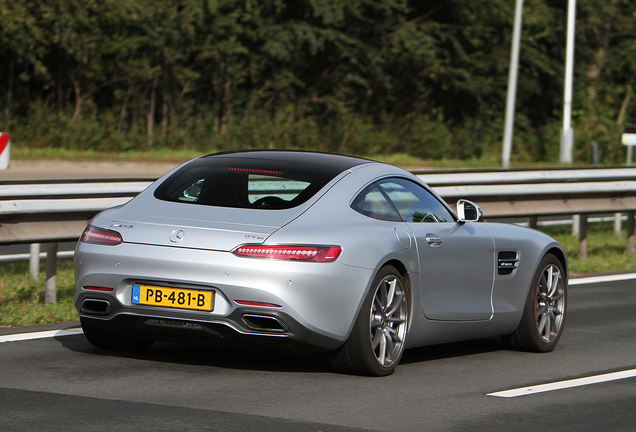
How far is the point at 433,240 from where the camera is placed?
22.5 ft

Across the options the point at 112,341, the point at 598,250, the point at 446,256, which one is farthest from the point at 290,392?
the point at 598,250

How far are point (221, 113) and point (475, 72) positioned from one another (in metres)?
9.80

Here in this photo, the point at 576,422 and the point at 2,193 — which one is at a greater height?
the point at 2,193

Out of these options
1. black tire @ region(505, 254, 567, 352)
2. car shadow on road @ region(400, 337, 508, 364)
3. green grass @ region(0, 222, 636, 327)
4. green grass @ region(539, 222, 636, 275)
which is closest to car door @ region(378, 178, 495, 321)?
car shadow on road @ region(400, 337, 508, 364)

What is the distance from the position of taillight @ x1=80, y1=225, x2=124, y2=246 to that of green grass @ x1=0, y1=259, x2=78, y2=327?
1.93 metres

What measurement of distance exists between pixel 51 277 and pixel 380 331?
11.5 feet

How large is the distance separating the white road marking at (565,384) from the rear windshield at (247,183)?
1682mm

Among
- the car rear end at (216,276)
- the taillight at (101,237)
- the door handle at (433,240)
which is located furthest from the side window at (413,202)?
the taillight at (101,237)

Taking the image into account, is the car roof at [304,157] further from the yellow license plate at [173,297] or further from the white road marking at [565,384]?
the white road marking at [565,384]

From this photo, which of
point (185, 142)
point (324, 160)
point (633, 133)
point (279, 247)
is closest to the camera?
point (279, 247)

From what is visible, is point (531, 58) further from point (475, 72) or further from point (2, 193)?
point (2, 193)

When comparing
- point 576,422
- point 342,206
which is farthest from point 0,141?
point 576,422

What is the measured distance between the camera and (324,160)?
6875mm

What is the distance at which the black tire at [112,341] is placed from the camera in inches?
266
